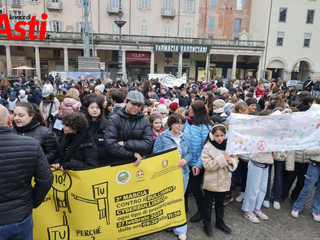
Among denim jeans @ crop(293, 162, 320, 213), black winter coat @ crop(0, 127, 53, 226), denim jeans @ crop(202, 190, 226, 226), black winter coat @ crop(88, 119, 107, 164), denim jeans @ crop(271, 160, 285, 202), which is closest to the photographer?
black winter coat @ crop(0, 127, 53, 226)

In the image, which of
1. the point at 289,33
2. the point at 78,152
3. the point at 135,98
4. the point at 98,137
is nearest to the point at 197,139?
the point at 135,98

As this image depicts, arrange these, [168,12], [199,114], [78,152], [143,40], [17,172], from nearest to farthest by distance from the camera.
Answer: [17,172]
[78,152]
[199,114]
[143,40]
[168,12]

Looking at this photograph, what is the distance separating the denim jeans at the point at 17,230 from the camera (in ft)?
7.11

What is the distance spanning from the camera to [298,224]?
13.3 feet

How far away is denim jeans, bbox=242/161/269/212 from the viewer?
402 centimetres

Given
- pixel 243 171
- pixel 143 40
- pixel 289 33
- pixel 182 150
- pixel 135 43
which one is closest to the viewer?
pixel 182 150

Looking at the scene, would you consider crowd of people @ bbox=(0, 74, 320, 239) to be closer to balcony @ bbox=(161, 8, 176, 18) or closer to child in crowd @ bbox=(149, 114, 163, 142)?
child in crowd @ bbox=(149, 114, 163, 142)

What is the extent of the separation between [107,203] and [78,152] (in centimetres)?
74

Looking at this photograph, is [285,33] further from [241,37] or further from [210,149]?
[210,149]

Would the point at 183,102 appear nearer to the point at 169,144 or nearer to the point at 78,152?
the point at 169,144

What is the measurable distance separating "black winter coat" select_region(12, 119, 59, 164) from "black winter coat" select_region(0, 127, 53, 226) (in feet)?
2.78

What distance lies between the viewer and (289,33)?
1348 inches

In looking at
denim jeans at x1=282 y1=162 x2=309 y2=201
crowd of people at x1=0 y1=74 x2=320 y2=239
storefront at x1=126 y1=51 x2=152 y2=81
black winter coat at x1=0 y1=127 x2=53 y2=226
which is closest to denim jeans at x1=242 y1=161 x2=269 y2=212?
crowd of people at x1=0 y1=74 x2=320 y2=239

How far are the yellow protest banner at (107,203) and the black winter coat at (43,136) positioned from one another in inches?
9.2
